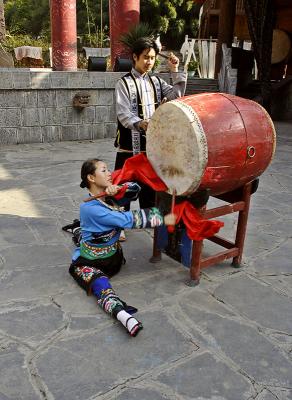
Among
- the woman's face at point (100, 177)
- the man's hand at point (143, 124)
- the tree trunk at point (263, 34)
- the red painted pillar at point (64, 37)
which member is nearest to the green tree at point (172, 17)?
the tree trunk at point (263, 34)

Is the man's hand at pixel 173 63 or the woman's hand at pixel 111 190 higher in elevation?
the man's hand at pixel 173 63

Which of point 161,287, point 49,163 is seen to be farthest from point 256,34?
point 161,287

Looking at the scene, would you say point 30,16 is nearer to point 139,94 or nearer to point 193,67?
point 193,67

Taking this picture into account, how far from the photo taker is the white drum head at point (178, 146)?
2613mm

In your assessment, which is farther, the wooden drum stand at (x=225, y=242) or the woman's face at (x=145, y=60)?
the woman's face at (x=145, y=60)

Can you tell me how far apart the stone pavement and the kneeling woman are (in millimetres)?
116

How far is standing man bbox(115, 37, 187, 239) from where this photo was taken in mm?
3295

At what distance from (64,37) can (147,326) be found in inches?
333

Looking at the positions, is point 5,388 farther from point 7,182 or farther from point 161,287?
point 7,182

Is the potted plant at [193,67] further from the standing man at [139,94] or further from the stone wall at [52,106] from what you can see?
the standing man at [139,94]

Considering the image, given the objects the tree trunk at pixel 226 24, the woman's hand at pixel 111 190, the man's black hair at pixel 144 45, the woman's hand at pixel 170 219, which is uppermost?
the tree trunk at pixel 226 24

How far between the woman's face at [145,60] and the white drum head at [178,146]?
64cm

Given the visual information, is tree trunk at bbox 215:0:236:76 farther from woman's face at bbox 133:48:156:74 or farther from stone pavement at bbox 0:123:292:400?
woman's face at bbox 133:48:156:74

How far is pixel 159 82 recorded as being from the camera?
11.8 feet
